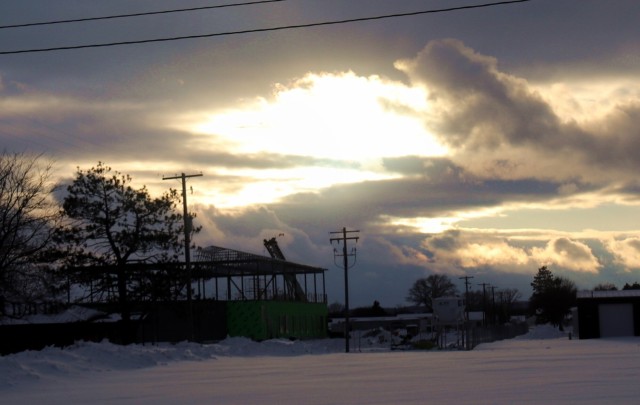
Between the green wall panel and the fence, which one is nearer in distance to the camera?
the fence

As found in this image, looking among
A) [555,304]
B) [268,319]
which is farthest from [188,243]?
[555,304]

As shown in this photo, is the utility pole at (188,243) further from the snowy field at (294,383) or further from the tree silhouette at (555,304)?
the tree silhouette at (555,304)

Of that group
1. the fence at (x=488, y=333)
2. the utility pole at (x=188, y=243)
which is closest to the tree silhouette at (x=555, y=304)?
the fence at (x=488, y=333)

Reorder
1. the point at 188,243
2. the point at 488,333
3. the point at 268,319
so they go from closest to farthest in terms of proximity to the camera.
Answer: the point at 188,243, the point at 268,319, the point at 488,333

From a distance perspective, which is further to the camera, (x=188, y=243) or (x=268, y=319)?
(x=268, y=319)

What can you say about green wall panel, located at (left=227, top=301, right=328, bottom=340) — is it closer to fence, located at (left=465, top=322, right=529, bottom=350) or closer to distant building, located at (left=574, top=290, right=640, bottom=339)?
fence, located at (left=465, top=322, right=529, bottom=350)

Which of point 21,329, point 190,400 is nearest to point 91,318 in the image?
point 21,329

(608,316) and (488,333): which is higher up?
(608,316)

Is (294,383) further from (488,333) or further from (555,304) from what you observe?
(555,304)

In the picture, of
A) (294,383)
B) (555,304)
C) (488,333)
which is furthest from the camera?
(555,304)

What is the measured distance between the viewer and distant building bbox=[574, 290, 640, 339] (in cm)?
7662

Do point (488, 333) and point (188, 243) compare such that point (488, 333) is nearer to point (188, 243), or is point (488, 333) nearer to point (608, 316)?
point (608, 316)

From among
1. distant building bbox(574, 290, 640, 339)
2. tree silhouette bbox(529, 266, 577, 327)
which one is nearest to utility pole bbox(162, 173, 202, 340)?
distant building bbox(574, 290, 640, 339)

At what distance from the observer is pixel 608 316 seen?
3049 inches
